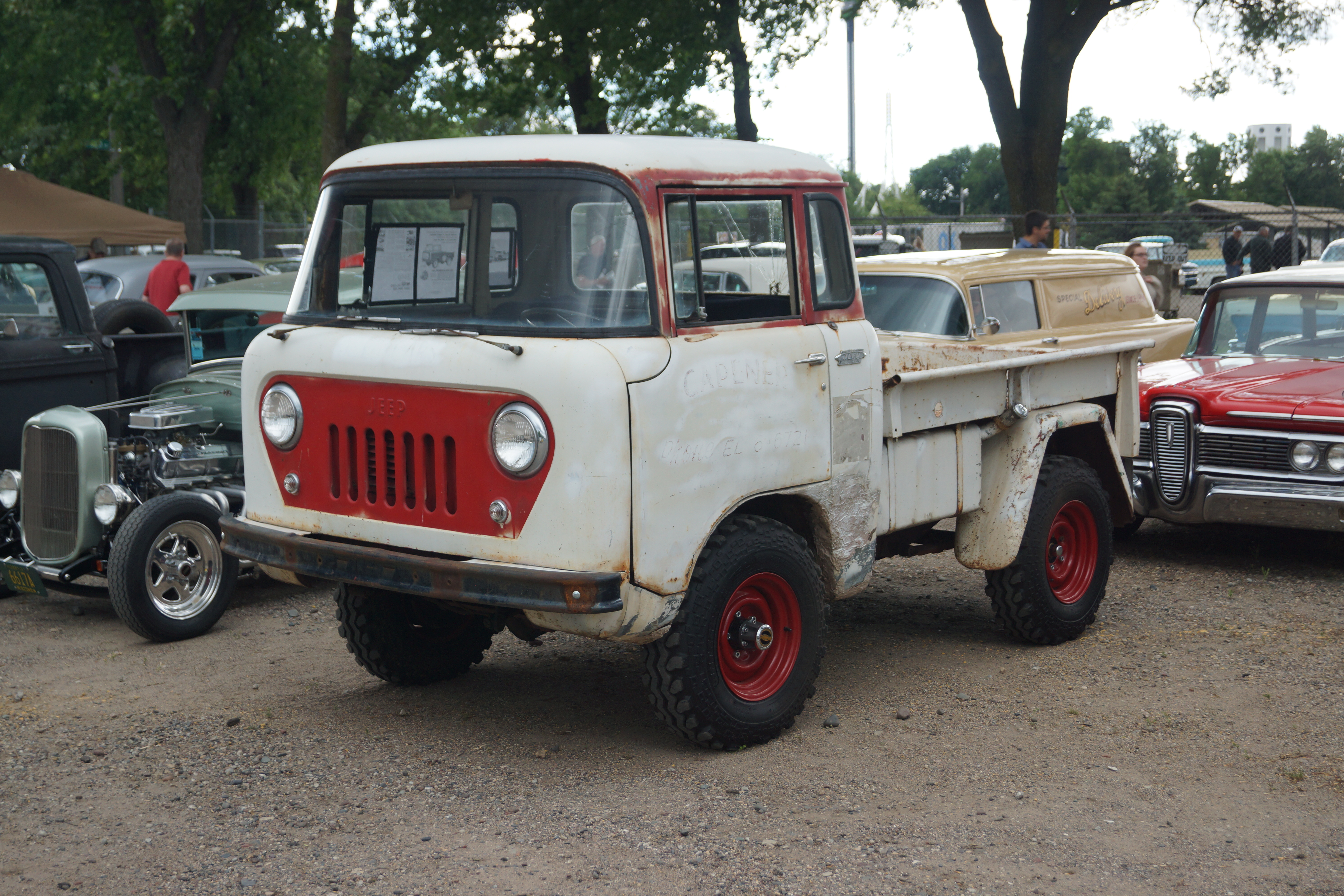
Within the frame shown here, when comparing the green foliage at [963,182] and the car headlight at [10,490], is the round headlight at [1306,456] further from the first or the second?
the green foliage at [963,182]

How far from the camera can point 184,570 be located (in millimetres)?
6938

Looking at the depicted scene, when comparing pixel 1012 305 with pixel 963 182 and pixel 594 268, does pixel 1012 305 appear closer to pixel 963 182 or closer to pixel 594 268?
pixel 594 268

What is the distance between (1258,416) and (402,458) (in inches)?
214

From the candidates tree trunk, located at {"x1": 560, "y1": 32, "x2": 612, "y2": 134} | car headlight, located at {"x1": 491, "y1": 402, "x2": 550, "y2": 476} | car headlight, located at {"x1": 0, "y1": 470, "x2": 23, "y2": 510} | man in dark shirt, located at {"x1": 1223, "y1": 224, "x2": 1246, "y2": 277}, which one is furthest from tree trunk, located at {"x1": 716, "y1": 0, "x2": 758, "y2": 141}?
car headlight, located at {"x1": 491, "y1": 402, "x2": 550, "y2": 476}

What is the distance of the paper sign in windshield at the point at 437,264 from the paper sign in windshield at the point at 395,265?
0.03 metres

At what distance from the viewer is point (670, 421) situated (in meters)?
4.39

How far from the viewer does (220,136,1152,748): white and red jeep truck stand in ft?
14.1

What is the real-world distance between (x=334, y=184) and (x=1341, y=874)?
4.22 metres

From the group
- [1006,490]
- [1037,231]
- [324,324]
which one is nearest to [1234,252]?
[1037,231]

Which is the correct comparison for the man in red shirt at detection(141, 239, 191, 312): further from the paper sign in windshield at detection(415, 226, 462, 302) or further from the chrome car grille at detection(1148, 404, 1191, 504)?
the chrome car grille at detection(1148, 404, 1191, 504)

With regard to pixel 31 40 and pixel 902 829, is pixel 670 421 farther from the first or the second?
pixel 31 40

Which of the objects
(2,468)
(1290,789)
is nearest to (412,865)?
(1290,789)

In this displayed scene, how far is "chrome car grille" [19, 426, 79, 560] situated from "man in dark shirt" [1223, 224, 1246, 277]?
1969cm

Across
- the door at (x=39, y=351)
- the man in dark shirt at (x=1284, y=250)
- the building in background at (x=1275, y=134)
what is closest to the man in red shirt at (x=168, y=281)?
the door at (x=39, y=351)
